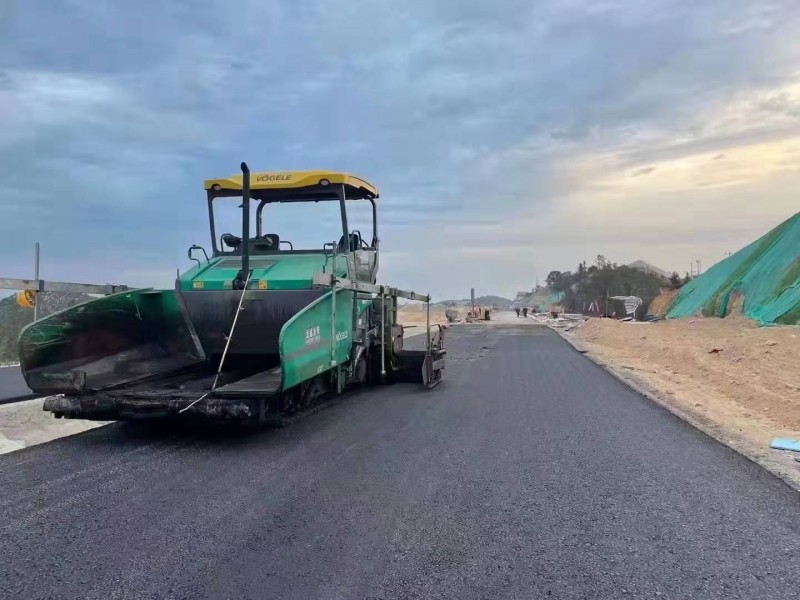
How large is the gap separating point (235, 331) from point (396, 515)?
3.99 m

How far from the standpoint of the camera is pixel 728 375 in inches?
508

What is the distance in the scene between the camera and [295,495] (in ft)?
15.3

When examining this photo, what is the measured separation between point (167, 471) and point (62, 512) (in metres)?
1.04

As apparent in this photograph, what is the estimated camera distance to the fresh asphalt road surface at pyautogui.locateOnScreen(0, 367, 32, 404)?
26.9 feet

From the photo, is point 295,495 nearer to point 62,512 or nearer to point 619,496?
point 62,512

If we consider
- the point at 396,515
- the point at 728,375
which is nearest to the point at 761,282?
the point at 728,375

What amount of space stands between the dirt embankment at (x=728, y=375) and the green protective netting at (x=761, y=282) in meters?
0.98

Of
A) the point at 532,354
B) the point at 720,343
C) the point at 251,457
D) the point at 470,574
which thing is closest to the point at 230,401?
the point at 251,457

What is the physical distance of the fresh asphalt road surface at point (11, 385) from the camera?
819cm

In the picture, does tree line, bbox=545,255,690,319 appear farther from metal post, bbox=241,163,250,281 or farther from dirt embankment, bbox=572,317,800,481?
metal post, bbox=241,163,250,281

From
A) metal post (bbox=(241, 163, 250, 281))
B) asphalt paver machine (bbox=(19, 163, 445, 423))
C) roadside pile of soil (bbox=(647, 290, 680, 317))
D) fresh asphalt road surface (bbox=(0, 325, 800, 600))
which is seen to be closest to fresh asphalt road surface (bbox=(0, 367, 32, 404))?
asphalt paver machine (bbox=(19, 163, 445, 423))

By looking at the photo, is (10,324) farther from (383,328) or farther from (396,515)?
(396,515)

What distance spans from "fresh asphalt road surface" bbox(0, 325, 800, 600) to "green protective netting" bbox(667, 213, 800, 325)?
17.2 metres

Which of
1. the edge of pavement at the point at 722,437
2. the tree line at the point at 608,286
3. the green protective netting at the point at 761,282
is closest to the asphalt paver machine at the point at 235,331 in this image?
the edge of pavement at the point at 722,437
